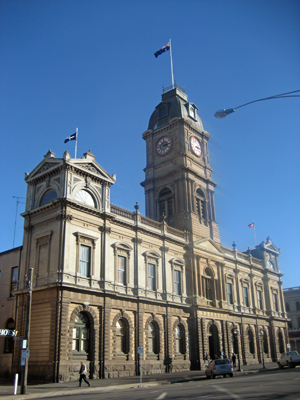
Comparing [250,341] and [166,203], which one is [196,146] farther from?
[250,341]

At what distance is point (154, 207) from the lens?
5469 centimetres

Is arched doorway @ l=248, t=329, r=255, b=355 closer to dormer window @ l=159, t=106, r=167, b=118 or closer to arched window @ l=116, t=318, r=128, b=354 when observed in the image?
arched window @ l=116, t=318, r=128, b=354

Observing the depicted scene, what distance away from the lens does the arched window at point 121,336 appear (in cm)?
3594

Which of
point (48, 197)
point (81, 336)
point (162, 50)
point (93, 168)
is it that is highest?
point (162, 50)

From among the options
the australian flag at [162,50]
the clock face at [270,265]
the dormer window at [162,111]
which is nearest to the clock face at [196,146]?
the dormer window at [162,111]

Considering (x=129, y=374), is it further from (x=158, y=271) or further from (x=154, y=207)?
(x=154, y=207)

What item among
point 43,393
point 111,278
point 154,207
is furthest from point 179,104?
point 43,393

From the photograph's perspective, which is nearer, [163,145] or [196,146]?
[163,145]

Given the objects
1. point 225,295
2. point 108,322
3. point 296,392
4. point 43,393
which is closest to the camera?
point 296,392

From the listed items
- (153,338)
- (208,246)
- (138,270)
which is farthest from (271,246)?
(138,270)

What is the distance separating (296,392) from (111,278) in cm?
2231

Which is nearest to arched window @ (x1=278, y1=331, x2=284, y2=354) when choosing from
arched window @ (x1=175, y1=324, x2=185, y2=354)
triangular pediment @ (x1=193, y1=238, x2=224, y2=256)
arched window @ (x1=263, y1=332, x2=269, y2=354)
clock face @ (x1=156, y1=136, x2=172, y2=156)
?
arched window @ (x1=263, y1=332, x2=269, y2=354)

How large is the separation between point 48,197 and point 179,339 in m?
21.1

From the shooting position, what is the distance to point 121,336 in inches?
1441
